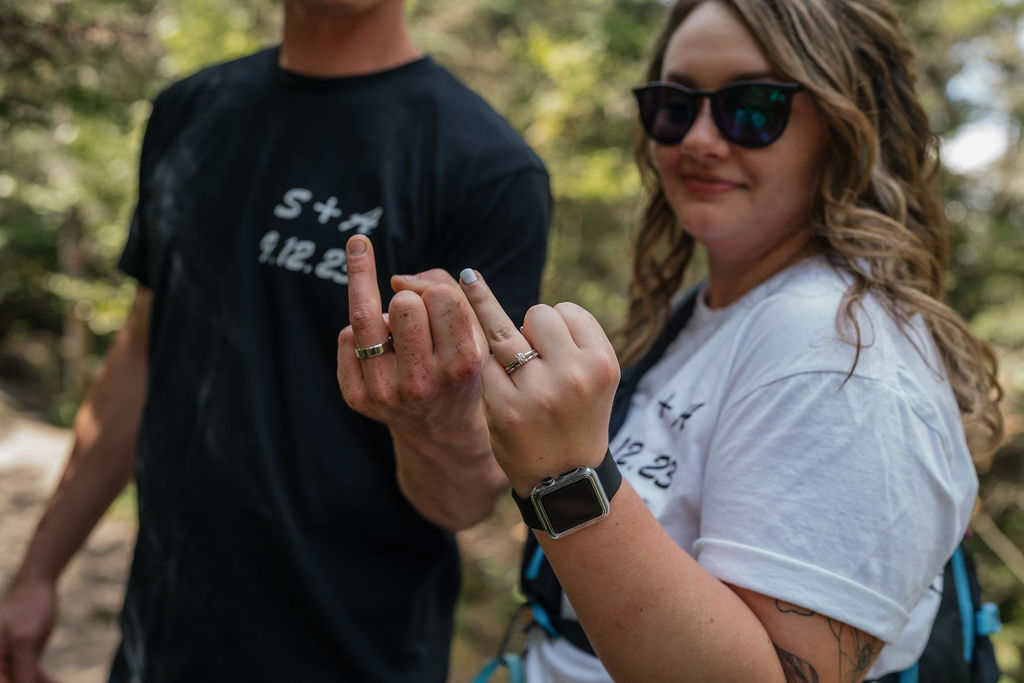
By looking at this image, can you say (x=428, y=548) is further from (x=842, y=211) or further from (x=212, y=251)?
(x=842, y=211)

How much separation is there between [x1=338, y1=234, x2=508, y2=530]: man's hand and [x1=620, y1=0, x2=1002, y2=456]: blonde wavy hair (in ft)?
1.96

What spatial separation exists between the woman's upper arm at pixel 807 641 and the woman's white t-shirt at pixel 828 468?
21 millimetres

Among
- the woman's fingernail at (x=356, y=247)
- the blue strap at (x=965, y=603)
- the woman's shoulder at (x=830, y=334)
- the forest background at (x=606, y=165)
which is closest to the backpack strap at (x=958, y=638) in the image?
the blue strap at (x=965, y=603)

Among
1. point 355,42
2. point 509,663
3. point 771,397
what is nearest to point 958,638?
point 771,397

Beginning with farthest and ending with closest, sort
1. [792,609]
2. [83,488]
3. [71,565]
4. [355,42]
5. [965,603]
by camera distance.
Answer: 1. [71,565]
2. [83,488]
3. [355,42]
4. [965,603]
5. [792,609]

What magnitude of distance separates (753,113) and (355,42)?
91 cm

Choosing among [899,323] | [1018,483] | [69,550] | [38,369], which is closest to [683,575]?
[899,323]

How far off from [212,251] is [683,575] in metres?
1.29

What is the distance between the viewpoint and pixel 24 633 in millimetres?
1978

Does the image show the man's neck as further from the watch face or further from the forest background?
the forest background

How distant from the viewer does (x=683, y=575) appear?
107 cm

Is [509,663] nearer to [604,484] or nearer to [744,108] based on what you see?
[604,484]

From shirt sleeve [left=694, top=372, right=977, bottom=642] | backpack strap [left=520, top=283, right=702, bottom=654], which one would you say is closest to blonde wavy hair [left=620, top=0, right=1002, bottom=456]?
shirt sleeve [left=694, top=372, right=977, bottom=642]

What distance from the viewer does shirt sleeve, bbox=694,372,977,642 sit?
1.08 meters
